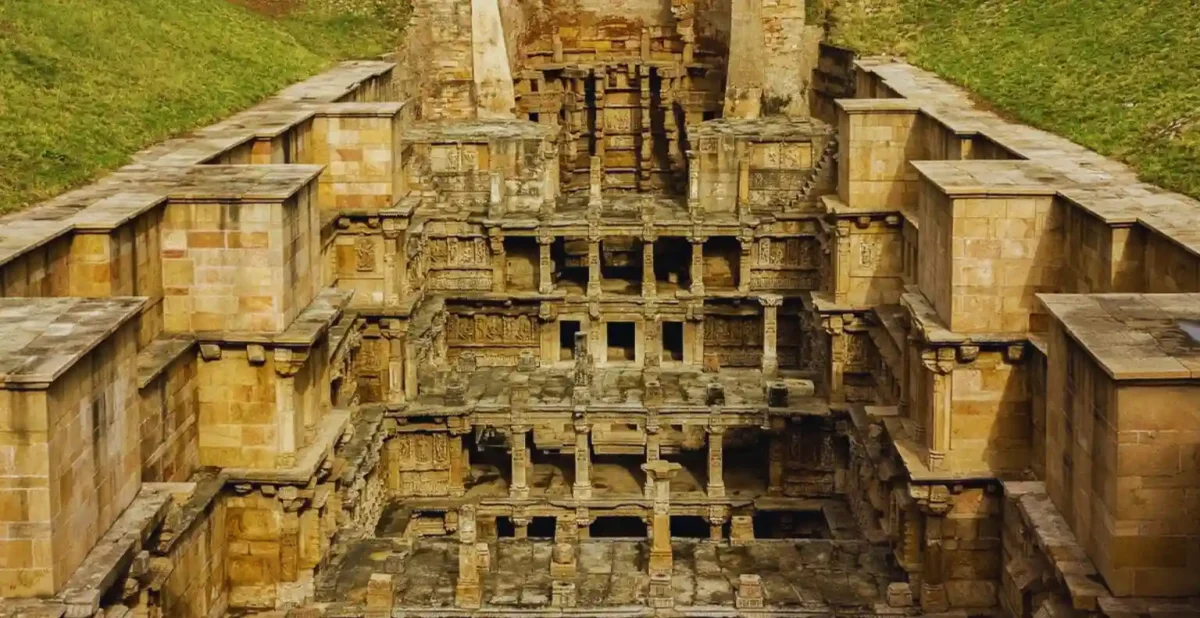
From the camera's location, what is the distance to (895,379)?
32.0 meters

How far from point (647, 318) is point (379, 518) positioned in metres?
9.51

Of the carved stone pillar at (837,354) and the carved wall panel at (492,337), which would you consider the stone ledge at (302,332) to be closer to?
the carved stone pillar at (837,354)

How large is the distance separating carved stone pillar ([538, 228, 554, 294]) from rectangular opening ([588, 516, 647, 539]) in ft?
19.6

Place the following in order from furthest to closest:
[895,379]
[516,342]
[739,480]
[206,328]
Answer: [516,342] < [739,480] < [895,379] < [206,328]

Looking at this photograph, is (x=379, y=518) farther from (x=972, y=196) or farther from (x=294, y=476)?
(x=972, y=196)

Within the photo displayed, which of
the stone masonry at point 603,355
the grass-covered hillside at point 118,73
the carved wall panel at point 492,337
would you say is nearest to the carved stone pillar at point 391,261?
the stone masonry at point 603,355

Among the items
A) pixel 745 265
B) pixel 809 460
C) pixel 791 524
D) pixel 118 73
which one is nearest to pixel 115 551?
pixel 118 73

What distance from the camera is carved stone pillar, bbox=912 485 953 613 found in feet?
86.3

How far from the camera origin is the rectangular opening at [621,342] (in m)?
43.7

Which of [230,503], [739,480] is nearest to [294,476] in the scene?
[230,503]

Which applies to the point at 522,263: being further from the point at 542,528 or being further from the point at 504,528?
the point at 504,528

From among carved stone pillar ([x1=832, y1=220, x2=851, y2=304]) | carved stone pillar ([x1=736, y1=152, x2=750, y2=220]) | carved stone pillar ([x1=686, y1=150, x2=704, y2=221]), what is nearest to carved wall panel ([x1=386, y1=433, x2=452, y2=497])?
carved stone pillar ([x1=832, y1=220, x2=851, y2=304])

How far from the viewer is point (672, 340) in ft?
148

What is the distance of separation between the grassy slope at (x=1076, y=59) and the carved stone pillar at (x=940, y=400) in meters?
5.20
